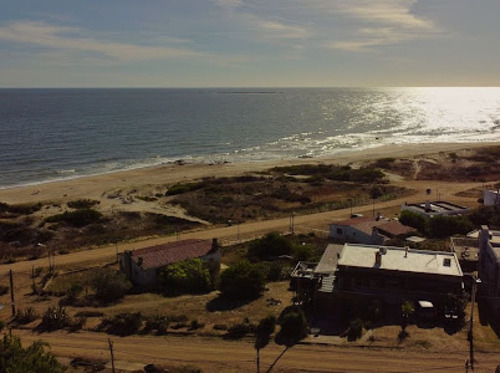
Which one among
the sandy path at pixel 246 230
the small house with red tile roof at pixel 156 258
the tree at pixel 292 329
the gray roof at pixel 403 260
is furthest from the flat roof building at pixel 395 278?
the sandy path at pixel 246 230

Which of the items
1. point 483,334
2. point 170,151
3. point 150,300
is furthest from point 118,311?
point 170,151

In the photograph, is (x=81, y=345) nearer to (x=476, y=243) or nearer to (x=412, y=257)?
(x=412, y=257)

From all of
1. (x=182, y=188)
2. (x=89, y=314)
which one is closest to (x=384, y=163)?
(x=182, y=188)

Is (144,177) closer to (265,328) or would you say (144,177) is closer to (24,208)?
(24,208)

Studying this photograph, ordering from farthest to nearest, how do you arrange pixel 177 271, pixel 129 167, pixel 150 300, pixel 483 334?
pixel 129 167 → pixel 177 271 → pixel 150 300 → pixel 483 334

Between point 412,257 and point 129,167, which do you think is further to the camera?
point 129,167

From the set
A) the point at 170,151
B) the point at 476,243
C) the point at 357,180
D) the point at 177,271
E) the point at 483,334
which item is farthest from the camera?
the point at 170,151

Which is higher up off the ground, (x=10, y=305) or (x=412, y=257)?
(x=412, y=257)
